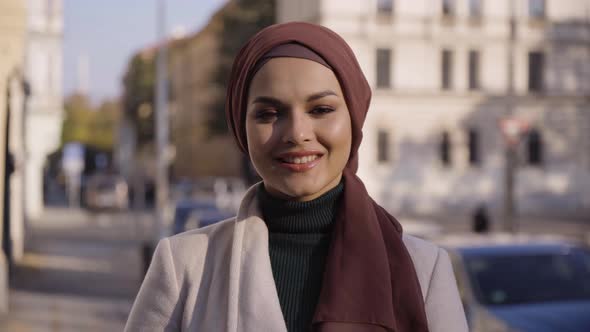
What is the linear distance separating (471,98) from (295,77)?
4911cm

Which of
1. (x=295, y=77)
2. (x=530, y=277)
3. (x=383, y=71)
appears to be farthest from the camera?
(x=383, y=71)

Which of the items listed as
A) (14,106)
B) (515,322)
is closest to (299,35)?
(515,322)

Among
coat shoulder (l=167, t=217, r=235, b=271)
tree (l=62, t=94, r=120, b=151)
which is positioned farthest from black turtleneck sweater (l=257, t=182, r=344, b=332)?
tree (l=62, t=94, r=120, b=151)

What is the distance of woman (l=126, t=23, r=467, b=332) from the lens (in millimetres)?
2186

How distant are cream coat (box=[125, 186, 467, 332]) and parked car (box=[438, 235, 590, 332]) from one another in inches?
209

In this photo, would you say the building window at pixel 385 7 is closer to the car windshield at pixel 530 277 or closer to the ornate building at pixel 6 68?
the ornate building at pixel 6 68

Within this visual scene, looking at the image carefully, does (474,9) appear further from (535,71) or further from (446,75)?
(535,71)

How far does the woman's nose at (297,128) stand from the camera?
2223 millimetres

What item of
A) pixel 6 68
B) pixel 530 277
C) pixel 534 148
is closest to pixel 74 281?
pixel 6 68

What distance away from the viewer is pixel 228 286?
2246 millimetres

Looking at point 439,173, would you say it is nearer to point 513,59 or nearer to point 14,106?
point 513,59

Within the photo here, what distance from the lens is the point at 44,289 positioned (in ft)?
58.2

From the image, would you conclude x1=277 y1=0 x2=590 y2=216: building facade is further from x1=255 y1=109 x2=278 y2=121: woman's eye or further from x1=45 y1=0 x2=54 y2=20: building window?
x1=255 y1=109 x2=278 y2=121: woman's eye

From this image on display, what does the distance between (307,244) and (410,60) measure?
159 ft
